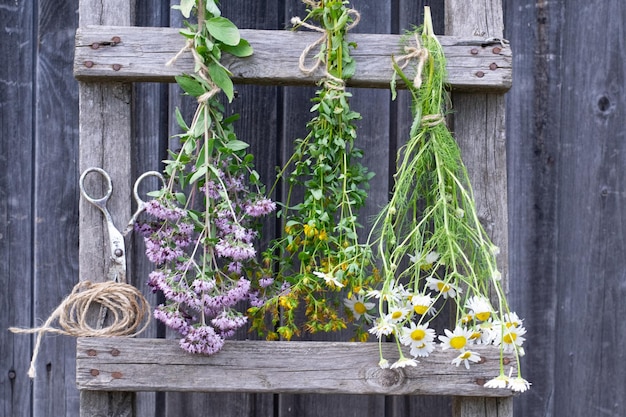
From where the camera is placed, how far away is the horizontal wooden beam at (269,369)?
1.38 metres

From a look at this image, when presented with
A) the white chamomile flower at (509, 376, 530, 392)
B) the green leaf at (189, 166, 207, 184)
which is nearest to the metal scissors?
the green leaf at (189, 166, 207, 184)

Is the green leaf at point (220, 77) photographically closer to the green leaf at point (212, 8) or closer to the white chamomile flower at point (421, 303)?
the green leaf at point (212, 8)

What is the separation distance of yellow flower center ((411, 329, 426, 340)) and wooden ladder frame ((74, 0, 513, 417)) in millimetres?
77

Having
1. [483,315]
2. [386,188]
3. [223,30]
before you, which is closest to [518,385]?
[483,315]

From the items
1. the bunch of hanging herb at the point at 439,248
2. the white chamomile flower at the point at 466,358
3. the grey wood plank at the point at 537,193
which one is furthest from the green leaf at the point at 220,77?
the grey wood plank at the point at 537,193

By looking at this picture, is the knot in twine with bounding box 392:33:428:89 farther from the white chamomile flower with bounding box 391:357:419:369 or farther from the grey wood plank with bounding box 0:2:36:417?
the grey wood plank with bounding box 0:2:36:417

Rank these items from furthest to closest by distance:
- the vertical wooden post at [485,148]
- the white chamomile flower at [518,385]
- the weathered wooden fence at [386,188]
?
the weathered wooden fence at [386,188] → the vertical wooden post at [485,148] → the white chamomile flower at [518,385]

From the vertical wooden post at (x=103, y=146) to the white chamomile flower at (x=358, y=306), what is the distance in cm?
48

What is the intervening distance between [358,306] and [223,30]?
60cm

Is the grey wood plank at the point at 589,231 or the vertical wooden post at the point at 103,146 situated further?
the grey wood plank at the point at 589,231

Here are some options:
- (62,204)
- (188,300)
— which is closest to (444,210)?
(188,300)

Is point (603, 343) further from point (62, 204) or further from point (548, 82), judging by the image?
point (62, 204)

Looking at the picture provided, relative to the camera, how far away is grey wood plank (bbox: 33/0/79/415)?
69.8 inches

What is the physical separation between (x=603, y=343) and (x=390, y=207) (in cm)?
81
